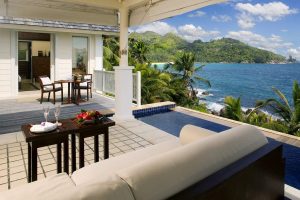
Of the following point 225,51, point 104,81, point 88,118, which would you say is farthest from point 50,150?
point 225,51

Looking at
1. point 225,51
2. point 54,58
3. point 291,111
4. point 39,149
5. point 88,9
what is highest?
point 225,51

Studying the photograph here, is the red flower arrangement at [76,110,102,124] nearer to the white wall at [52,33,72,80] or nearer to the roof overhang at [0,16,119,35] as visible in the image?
the roof overhang at [0,16,119,35]

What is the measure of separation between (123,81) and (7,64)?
5.75m

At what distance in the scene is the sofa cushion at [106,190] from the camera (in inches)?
45.3

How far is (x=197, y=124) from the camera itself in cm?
658

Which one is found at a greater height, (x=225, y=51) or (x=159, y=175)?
(x=225, y=51)

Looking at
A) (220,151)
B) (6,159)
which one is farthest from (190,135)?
(6,159)

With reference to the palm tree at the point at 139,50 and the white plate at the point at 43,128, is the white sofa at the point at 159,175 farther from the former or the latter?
the palm tree at the point at 139,50

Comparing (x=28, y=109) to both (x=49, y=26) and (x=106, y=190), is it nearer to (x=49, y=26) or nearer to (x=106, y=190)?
(x=49, y=26)

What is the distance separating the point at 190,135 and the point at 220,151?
981mm

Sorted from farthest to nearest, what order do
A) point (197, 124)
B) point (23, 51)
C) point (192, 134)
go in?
point (23, 51)
point (197, 124)
point (192, 134)

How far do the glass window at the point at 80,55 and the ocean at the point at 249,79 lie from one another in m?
28.4

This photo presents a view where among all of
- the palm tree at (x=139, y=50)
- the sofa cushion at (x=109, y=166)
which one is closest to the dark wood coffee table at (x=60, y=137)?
the sofa cushion at (x=109, y=166)

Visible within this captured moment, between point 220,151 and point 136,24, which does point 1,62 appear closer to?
point 136,24
